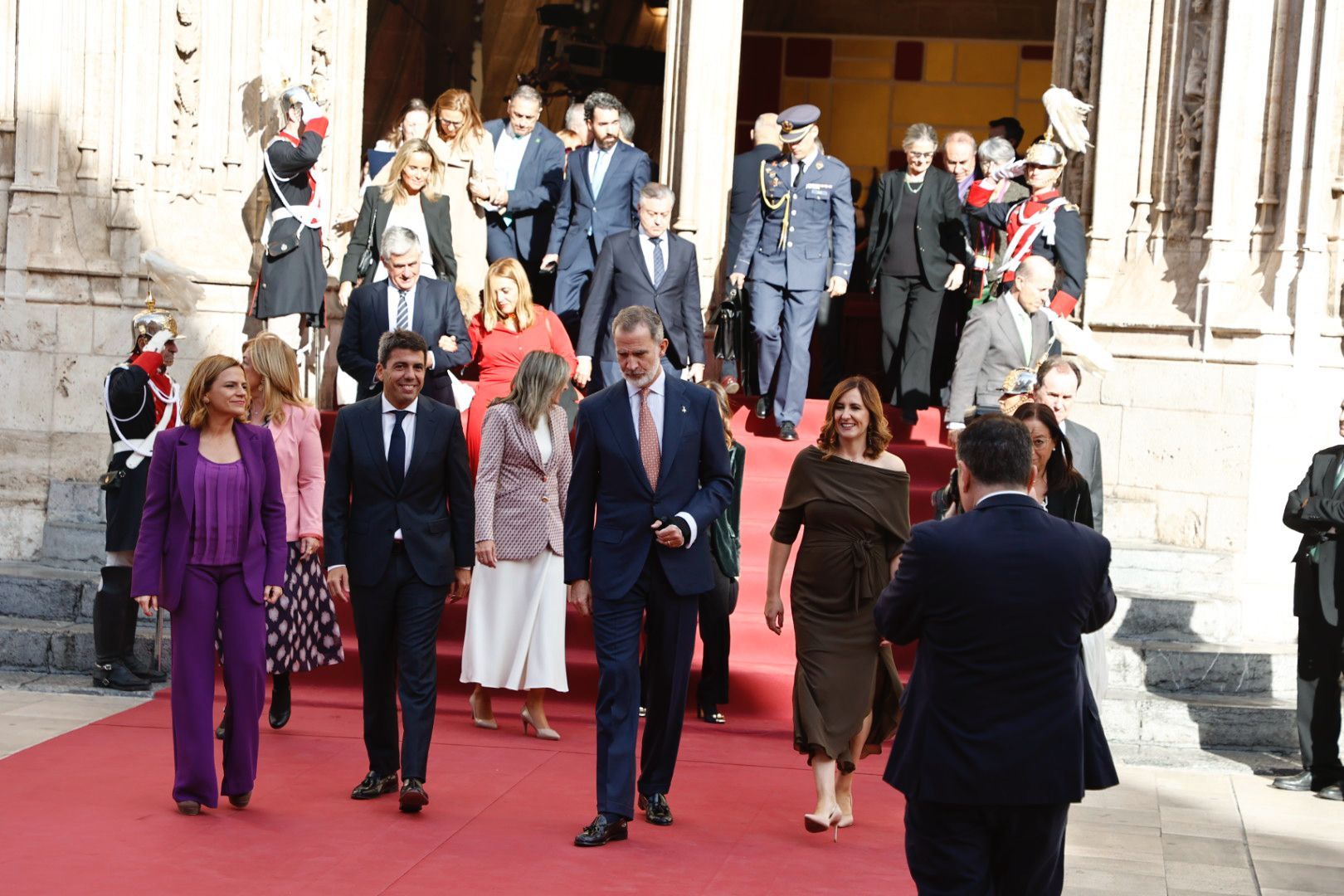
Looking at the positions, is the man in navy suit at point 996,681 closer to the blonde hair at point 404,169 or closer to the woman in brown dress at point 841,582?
the woman in brown dress at point 841,582

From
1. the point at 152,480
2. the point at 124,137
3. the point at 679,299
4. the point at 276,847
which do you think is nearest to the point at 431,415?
the point at 152,480

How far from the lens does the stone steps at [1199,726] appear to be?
8.49 m

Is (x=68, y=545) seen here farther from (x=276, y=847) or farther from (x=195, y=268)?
(x=276, y=847)

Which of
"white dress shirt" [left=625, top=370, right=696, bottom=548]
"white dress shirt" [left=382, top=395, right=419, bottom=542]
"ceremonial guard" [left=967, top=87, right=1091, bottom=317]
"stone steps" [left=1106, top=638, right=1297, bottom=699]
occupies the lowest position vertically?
"stone steps" [left=1106, top=638, right=1297, bottom=699]

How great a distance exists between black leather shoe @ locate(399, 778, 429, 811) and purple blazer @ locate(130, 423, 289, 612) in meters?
0.87

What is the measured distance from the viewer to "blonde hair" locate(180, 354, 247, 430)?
6547 mm

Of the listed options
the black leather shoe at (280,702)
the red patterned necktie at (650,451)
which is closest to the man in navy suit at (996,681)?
the red patterned necktie at (650,451)

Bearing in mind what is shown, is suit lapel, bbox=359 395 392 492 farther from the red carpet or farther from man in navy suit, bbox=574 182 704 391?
man in navy suit, bbox=574 182 704 391

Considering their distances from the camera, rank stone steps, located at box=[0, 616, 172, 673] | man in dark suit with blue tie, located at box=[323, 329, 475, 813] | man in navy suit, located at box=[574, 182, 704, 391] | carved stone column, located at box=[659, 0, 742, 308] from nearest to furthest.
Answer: man in dark suit with blue tie, located at box=[323, 329, 475, 813]
stone steps, located at box=[0, 616, 172, 673]
man in navy suit, located at box=[574, 182, 704, 391]
carved stone column, located at box=[659, 0, 742, 308]

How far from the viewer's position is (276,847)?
20.0 ft

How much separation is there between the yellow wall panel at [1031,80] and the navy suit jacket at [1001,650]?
12275 millimetres

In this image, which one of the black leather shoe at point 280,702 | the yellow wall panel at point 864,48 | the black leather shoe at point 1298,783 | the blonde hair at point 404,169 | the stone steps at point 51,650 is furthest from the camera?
the yellow wall panel at point 864,48

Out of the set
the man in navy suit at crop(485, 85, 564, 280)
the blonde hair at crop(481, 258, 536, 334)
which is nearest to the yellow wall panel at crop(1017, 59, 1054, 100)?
the man in navy suit at crop(485, 85, 564, 280)

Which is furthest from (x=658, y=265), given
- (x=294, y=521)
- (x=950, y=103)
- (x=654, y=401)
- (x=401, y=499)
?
(x=950, y=103)
